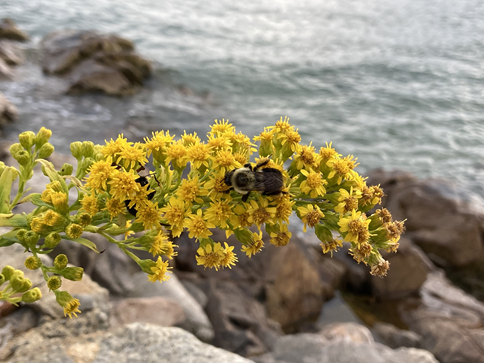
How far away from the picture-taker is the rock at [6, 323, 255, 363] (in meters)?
3.36

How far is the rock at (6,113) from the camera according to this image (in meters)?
12.3

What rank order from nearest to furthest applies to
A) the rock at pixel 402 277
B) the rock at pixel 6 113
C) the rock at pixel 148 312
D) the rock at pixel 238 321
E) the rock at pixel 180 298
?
the rock at pixel 148 312 → the rock at pixel 180 298 → the rock at pixel 238 321 → the rock at pixel 402 277 → the rock at pixel 6 113

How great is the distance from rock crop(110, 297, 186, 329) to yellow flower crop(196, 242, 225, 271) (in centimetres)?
278

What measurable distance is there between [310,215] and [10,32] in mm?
23933

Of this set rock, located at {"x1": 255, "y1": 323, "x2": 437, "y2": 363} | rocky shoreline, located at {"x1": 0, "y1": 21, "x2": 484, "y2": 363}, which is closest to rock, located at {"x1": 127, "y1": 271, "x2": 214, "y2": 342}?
rocky shoreline, located at {"x1": 0, "y1": 21, "x2": 484, "y2": 363}

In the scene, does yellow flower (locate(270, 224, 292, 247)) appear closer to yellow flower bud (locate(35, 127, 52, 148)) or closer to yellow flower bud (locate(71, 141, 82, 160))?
yellow flower bud (locate(71, 141, 82, 160))

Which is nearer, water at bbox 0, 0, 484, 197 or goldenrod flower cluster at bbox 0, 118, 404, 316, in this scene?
goldenrod flower cluster at bbox 0, 118, 404, 316

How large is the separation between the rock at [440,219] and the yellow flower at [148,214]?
446 inches

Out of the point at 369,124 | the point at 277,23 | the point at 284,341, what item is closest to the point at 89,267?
the point at 284,341

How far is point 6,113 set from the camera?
12.5 metres

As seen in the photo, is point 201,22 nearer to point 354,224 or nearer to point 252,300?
point 252,300

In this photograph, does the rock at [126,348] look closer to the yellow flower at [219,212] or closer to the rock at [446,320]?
the yellow flower at [219,212]

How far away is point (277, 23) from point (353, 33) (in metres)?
6.70

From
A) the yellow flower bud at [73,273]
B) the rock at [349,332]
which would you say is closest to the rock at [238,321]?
the rock at [349,332]
